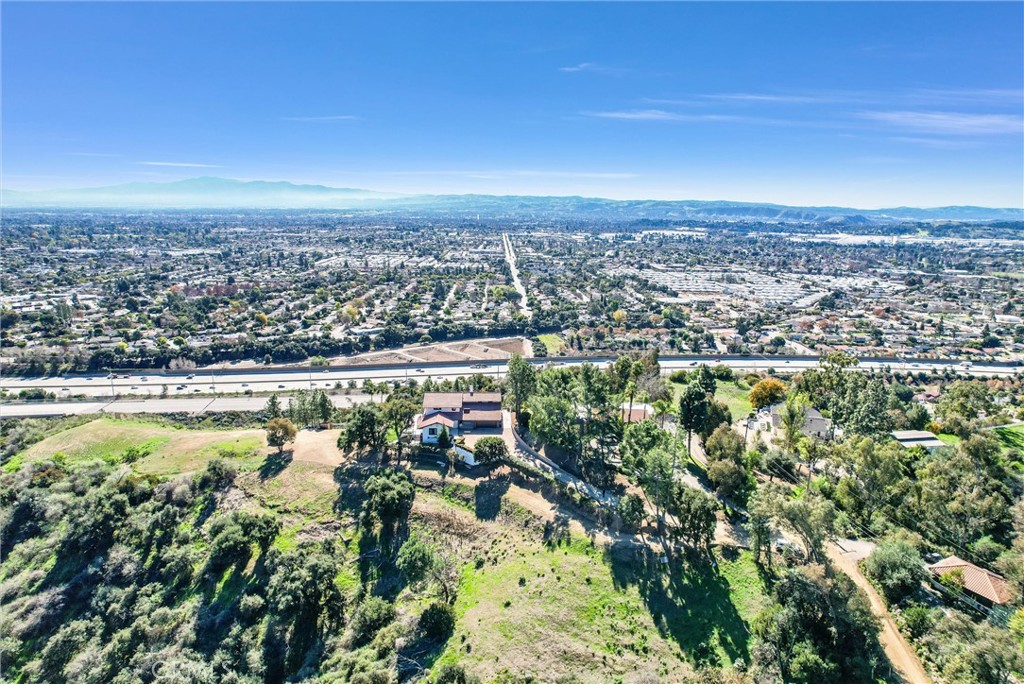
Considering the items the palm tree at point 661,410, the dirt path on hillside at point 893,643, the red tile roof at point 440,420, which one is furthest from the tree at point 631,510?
the red tile roof at point 440,420

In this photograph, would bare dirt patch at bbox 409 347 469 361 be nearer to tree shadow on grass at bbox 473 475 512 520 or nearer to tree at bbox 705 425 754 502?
tree shadow on grass at bbox 473 475 512 520

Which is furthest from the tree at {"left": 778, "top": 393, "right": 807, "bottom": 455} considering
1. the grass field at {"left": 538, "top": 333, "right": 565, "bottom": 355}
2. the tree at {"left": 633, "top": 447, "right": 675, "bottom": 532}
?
the grass field at {"left": 538, "top": 333, "right": 565, "bottom": 355}

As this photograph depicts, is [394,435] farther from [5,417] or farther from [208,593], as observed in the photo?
[5,417]

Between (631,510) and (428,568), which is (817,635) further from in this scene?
(428,568)

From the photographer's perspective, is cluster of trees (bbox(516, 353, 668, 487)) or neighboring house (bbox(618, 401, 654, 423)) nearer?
cluster of trees (bbox(516, 353, 668, 487))

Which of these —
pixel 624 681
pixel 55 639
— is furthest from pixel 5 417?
pixel 624 681

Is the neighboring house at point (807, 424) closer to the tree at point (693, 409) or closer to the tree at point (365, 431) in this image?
the tree at point (693, 409)
